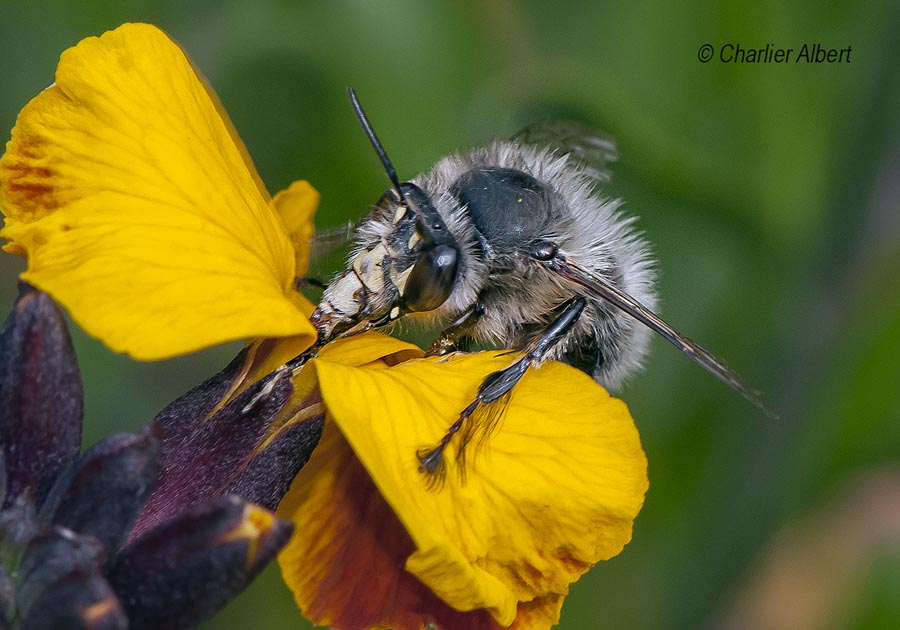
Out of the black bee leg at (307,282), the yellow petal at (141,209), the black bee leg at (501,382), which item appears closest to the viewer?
the yellow petal at (141,209)

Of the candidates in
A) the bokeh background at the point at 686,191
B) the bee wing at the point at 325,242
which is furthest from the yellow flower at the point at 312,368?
the bokeh background at the point at 686,191

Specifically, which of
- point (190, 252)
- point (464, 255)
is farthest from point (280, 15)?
point (190, 252)

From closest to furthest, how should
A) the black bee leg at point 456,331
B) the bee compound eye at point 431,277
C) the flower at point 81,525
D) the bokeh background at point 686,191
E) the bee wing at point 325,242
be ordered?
the flower at point 81,525, the bee compound eye at point 431,277, the black bee leg at point 456,331, the bee wing at point 325,242, the bokeh background at point 686,191

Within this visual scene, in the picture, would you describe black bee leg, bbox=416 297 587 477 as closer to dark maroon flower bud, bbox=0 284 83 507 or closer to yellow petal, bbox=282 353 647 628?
yellow petal, bbox=282 353 647 628

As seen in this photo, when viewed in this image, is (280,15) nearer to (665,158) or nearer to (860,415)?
(665,158)

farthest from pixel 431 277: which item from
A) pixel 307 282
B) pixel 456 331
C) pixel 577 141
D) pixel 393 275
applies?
pixel 577 141

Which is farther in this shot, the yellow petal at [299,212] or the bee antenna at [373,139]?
the yellow petal at [299,212]

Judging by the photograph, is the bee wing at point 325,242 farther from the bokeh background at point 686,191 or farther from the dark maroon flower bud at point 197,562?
the dark maroon flower bud at point 197,562

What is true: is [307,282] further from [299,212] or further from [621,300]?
[621,300]

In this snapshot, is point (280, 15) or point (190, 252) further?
point (280, 15)
